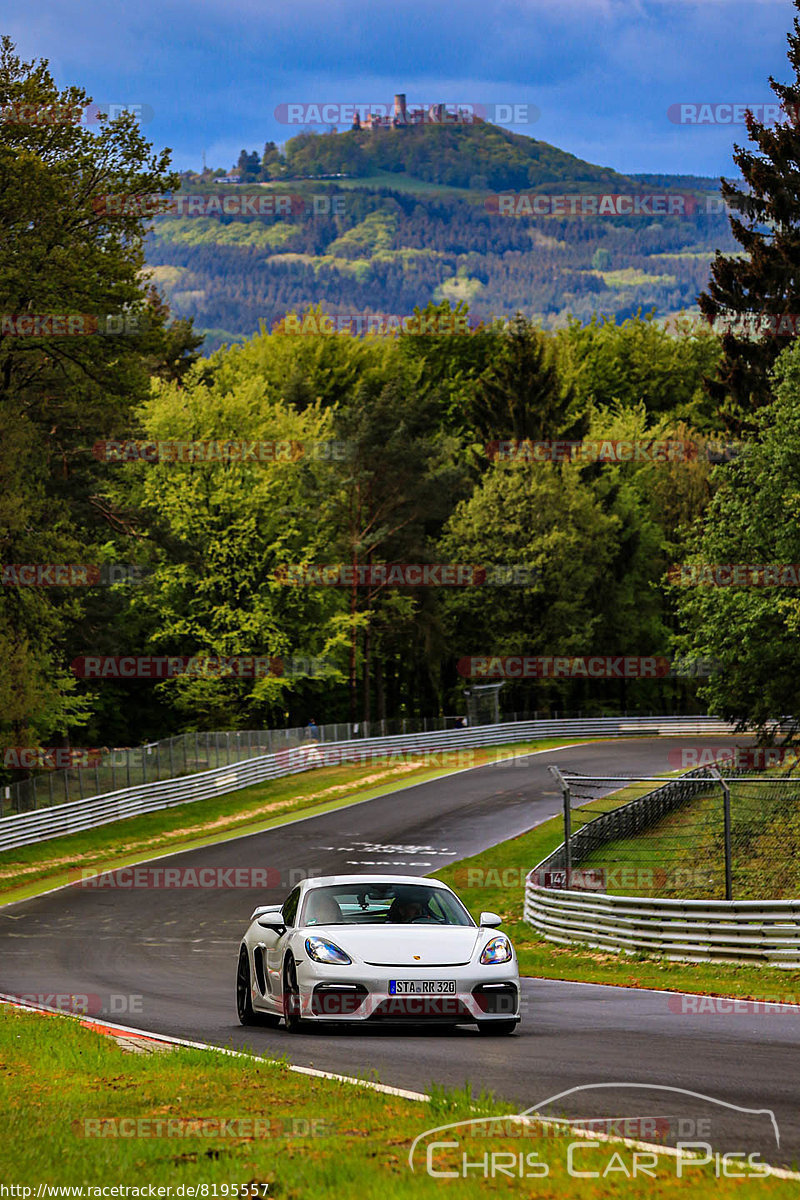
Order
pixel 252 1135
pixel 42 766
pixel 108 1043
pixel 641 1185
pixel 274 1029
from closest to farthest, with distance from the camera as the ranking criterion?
pixel 641 1185 → pixel 252 1135 → pixel 108 1043 → pixel 274 1029 → pixel 42 766

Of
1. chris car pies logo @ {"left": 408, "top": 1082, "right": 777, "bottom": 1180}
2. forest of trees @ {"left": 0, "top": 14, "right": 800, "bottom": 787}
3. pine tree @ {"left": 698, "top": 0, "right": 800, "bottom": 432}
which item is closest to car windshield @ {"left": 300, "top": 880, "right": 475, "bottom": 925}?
chris car pies logo @ {"left": 408, "top": 1082, "right": 777, "bottom": 1180}

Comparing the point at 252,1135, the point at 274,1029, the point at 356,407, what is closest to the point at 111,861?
the point at 274,1029

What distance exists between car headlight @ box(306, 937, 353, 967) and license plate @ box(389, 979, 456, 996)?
17.7 inches

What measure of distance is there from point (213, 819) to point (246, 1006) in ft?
112

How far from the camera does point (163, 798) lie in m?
49.0

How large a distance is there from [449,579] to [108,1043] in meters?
68.5

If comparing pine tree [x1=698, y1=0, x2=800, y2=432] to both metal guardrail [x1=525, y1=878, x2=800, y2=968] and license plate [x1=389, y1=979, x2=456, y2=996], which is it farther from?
license plate [x1=389, y1=979, x2=456, y2=996]

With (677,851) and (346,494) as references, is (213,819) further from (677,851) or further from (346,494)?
(346,494)

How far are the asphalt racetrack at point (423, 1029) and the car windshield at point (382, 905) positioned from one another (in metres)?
0.97

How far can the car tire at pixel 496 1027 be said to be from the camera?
39.6ft

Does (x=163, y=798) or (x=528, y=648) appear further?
(x=528, y=648)

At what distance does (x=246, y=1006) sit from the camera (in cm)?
1384

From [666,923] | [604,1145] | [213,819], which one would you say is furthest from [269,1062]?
[213,819]

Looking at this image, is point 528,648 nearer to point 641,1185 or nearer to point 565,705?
point 565,705
